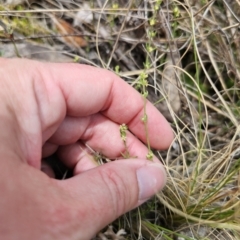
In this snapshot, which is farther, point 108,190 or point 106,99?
point 106,99

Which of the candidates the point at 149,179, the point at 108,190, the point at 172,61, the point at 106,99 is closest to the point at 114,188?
the point at 108,190

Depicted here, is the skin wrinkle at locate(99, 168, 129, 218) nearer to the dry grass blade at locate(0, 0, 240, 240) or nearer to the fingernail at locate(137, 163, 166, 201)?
the fingernail at locate(137, 163, 166, 201)

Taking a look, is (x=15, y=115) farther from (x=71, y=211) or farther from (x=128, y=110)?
(x=128, y=110)

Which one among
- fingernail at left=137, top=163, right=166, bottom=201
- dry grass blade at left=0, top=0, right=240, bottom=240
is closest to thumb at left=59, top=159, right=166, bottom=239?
fingernail at left=137, top=163, right=166, bottom=201

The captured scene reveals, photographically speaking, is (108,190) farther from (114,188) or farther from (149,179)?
(149,179)

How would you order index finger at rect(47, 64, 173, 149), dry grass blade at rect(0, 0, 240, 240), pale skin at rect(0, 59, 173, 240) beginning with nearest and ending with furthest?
pale skin at rect(0, 59, 173, 240) < index finger at rect(47, 64, 173, 149) < dry grass blade at rect(0, 0, 240, 240)

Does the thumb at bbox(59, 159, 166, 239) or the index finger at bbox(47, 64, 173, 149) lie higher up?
the index finger at bbox(47, 64, 173, 149)

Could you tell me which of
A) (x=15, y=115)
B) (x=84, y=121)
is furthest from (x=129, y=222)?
(x=15, y=115)
